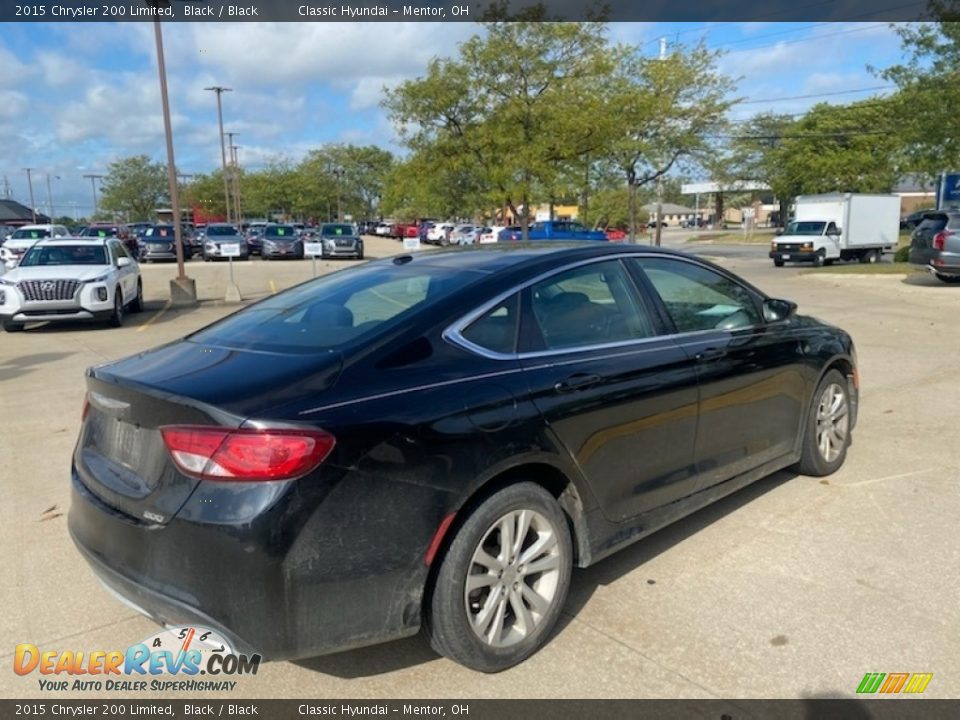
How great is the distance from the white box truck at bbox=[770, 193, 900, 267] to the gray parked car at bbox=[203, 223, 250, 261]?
76.0 feet

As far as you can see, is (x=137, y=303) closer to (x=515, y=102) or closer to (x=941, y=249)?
(x=515, y=102)

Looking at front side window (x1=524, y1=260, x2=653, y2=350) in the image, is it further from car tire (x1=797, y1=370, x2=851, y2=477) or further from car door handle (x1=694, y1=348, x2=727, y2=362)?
car tire (x1=797, y1=370, x2=851, y2=477)

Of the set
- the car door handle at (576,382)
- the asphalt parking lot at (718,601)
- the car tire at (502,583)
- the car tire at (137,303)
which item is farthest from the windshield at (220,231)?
the car tire at (502,583)

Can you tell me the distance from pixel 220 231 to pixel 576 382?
1393 inches

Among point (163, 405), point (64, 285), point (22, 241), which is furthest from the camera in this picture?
point (22, 241)

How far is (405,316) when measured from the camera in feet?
9.48

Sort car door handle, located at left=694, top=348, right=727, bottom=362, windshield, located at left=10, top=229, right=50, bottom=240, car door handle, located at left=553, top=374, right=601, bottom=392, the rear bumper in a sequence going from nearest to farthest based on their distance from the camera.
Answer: the rear bumper, car door handle, located at left=553, top=374, right=601, bottom=392, car door handle, located at left=694, top=348, right=727, bottom=362, windshield, located at left=10, top=229, right=50, bottom=240

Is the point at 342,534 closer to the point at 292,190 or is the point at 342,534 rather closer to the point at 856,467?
the point at 856,467

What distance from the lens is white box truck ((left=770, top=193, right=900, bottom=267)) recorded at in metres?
28.1

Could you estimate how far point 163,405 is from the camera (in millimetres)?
2488

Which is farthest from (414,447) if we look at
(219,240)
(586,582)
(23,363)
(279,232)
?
(279,232)

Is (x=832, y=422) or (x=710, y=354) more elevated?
(x=710, y=354)

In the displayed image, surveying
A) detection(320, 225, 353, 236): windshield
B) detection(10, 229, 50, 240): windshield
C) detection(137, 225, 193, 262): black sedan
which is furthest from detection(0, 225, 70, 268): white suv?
detection(320, 225, 353, 236): windshield

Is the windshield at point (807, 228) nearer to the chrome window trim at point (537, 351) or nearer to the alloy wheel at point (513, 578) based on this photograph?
the chrome window trim at point (537, 351)
